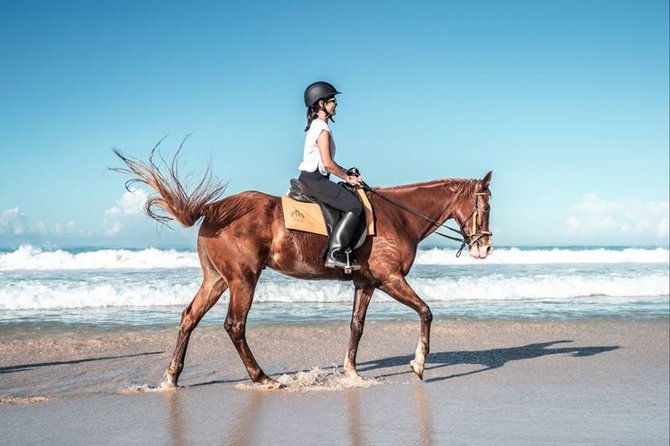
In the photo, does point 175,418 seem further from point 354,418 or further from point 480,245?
point 480,245

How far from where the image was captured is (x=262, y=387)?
6.64 metres

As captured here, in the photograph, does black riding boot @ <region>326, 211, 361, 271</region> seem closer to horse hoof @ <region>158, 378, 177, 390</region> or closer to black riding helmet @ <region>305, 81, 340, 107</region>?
black riding helmet @ <region>305, 81, 340, 107</region>

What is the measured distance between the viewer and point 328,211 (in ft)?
23.1

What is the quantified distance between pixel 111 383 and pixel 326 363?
268 cm

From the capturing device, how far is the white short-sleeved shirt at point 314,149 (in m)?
6.89

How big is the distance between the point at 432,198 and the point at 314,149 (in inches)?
71.5

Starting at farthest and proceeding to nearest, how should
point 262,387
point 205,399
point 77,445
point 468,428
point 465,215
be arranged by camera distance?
1. point 465,215
2. point 262,387
3. point 205,399
4. point 468,428
5. point 77,445

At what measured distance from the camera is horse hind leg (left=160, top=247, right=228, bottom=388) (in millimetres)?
6738

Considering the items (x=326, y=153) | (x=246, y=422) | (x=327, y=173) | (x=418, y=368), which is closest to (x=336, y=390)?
(x=418, y=368)

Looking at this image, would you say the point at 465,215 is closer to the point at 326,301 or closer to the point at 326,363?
the point at 326,363

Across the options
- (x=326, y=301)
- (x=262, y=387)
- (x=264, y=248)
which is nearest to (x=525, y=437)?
(x=262, y=387)

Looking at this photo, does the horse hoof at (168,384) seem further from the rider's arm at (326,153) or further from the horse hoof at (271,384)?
the rider's arm at (326,153)

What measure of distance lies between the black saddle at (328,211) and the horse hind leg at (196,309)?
122 cm

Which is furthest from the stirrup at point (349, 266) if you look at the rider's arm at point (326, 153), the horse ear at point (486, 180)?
the horse ear at point (486, 180)
